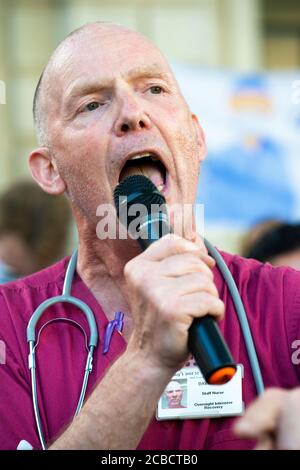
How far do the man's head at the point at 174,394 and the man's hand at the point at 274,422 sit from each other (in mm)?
941

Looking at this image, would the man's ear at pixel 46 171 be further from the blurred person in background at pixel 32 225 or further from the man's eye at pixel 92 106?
the blurred person in background at pixel 32 225

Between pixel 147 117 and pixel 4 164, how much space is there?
4.49 metres

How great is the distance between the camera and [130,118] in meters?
3.02

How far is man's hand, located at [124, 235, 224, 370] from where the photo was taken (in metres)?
2.21

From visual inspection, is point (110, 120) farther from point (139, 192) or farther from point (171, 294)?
point (171, 294)

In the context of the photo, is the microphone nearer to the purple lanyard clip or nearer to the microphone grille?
the microphone grille

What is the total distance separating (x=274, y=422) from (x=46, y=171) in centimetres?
178

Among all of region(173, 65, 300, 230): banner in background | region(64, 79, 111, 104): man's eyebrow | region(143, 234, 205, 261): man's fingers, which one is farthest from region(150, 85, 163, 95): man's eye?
region(173, 65, 300, 230): banner in background

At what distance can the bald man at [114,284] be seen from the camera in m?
2.42

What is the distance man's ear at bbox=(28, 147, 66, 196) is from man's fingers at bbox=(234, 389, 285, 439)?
1.62 m

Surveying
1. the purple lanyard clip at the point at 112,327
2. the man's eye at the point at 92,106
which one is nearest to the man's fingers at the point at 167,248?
the purple lanyard clip at the point at 112,327

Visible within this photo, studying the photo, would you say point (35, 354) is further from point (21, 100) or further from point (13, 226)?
point (21, 100)

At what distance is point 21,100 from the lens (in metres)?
7.50

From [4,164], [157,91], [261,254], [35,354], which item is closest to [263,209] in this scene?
[261,254]
